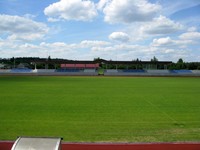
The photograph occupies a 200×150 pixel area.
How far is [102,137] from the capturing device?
30.0 feet

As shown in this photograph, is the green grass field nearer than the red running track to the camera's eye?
No

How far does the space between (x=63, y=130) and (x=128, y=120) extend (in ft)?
10.5

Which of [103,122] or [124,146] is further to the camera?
[103,122]

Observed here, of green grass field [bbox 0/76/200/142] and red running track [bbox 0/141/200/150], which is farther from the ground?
red running track [bbox 0/141/200/150]

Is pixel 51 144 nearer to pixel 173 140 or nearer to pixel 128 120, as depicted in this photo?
pixel 173 140

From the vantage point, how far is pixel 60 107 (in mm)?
15211

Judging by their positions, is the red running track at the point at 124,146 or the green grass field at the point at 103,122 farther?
the green grass field at the point at 103,122

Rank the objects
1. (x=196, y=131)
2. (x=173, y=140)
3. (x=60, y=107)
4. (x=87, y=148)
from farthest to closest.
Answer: (x=60, y=107) < (x=196, y=131) < (x=173, y=140) < (x=87, y=148)

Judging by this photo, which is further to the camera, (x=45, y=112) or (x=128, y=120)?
(x=45, y=112)

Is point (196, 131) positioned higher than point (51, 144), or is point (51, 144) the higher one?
point (51, 144)

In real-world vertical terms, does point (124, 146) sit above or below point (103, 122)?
above

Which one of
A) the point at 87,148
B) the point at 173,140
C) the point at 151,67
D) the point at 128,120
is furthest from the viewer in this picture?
the point at 151,67

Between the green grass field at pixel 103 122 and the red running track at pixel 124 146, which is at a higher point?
the red running track at pixel 124 146

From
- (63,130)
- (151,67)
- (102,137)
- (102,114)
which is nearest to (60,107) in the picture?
(102,114)
